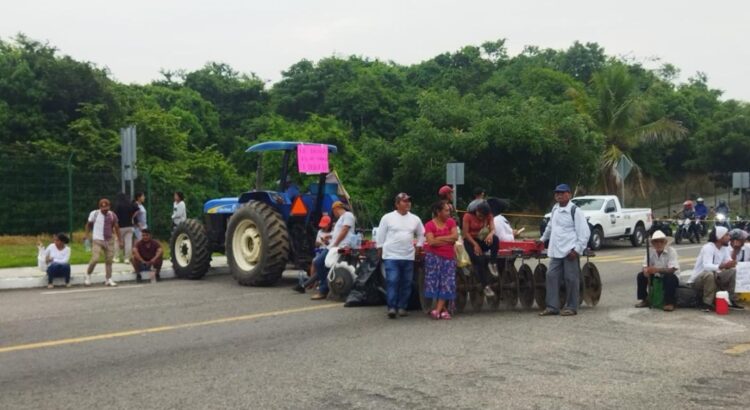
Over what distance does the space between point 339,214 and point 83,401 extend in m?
7.18

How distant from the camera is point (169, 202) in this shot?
24984 millimetres

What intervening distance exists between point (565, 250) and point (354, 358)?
13.2ft

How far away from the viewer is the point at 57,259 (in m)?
15.2

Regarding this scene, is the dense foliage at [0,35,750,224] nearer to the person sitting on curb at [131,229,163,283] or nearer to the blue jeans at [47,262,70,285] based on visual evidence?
the person sitting on curb at [131,229,163,283]

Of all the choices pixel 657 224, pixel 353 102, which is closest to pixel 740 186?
pixel 657 224

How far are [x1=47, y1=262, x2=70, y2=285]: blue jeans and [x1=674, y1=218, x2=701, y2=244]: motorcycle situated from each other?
21.0 meters

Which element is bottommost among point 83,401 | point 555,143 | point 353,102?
point 83,401

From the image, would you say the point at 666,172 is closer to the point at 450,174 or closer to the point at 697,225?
the point at 697,225

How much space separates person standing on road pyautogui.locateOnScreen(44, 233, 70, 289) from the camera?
15164 millimetres

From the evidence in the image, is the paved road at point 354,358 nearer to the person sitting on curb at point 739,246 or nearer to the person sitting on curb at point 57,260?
the person sitting on curb at point 739,246

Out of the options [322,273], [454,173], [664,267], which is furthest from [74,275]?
[454,173]

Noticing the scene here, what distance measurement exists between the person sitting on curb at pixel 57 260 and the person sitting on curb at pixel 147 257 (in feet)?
4.72

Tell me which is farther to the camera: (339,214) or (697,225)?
(697,225)

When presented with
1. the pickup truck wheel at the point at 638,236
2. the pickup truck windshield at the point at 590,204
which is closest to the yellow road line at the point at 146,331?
the pickup truck windshield at the point at 590,204
